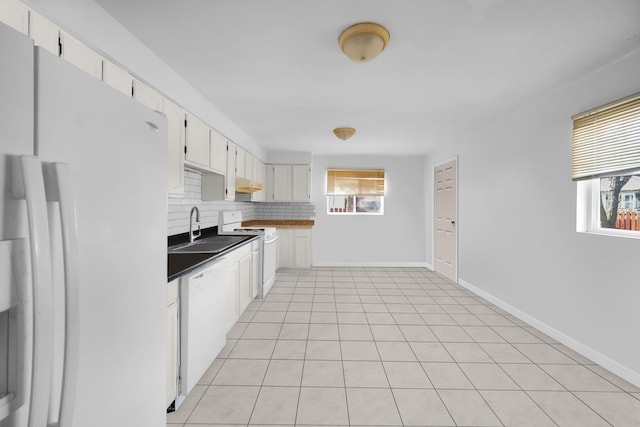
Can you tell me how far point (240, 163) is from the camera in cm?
422

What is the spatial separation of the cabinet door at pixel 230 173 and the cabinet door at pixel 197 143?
65cm

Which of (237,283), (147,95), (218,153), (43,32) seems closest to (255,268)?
(237,283)

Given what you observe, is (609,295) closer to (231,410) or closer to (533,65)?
(533,65)

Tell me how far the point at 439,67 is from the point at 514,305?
9.28 ft

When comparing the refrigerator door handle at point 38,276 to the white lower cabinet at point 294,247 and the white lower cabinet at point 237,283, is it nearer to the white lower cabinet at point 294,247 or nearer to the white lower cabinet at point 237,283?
the white lower cabinet at point 237,283

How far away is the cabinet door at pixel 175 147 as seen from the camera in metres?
2.29

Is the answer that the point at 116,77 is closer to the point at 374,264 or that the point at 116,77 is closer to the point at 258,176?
the point at 258,176

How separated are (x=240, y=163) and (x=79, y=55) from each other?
107 inches

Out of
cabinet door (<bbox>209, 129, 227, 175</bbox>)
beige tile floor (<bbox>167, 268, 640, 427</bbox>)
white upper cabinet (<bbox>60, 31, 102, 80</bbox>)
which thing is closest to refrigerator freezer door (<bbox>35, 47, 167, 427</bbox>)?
white upper cabinet (<bbox>60, 31, 102, 80</bbox>)

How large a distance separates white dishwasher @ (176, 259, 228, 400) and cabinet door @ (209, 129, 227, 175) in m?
1.17

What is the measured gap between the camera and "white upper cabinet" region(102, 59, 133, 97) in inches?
66.1

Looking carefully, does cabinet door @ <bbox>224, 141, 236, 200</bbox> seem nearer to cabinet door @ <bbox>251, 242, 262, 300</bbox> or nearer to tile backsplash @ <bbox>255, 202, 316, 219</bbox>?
cabinet door @ <bbox>251, 242, 262, 300</bbox>

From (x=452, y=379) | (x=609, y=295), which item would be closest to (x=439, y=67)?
(x=609, y=295)

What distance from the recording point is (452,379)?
7.52ft
